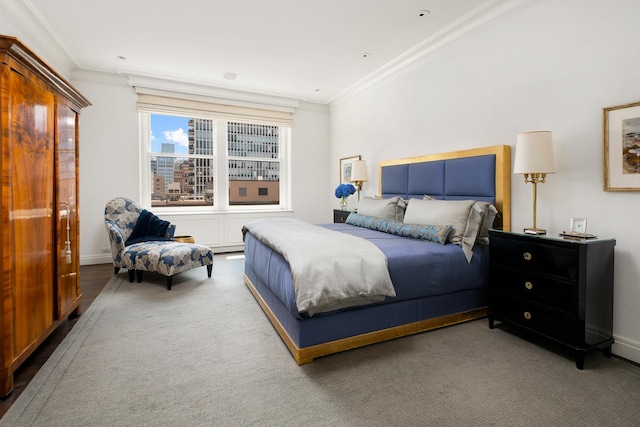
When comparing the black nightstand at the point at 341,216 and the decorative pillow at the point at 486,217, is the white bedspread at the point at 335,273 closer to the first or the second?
the decorative pillow at the point at 486,217

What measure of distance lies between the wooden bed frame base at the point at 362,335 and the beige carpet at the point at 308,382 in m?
0.05

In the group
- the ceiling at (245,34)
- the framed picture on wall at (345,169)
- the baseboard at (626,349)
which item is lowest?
the baseboard at (626,349)

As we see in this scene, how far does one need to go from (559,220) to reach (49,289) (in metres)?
3.76

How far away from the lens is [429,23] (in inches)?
130

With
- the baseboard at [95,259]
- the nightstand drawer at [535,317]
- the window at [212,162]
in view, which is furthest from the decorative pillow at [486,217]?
the baseboard at [95,259]

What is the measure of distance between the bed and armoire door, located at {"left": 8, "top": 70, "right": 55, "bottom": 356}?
4.78 ft

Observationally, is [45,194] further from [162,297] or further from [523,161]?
[523,161]

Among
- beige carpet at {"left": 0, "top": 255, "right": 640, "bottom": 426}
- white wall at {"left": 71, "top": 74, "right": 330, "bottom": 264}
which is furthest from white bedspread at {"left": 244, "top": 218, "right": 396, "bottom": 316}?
white wall at {"left": 71, "top": 74, "right": 330, "bottom": 264}

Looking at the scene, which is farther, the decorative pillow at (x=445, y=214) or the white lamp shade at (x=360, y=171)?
the white lamp shade at (x=360, y=171)

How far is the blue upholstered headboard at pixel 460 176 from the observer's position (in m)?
2.91

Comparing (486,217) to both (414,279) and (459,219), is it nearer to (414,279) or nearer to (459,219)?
(459,219)

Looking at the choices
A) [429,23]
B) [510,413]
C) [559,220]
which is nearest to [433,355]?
[510,413]

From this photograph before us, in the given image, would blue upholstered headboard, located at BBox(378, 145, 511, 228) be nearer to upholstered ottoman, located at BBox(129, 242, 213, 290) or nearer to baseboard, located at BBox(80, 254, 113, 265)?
upholstered ottoman, located at BBox(129, 242, 213, 290)

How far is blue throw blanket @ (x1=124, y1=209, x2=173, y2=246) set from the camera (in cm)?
421
